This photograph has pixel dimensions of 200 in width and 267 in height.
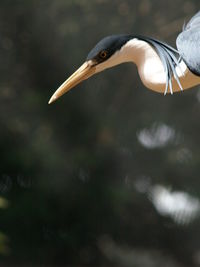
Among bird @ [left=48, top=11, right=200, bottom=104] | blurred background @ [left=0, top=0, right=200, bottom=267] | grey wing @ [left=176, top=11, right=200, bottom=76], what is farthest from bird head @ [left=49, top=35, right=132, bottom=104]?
blurred background @ [left=0, top=0, right=200, bottom=267]

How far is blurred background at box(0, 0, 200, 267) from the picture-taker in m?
3.95

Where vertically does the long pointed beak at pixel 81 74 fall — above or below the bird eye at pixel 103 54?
below

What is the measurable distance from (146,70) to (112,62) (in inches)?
4.9

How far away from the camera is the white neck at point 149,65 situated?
4.95ft

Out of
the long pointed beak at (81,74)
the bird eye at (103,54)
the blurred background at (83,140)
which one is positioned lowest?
the blurred background at (83,140)

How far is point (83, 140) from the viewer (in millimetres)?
4137

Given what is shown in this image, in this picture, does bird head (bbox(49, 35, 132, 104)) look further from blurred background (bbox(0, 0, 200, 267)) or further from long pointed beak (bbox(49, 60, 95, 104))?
blurred background (bbox(0, 0, 200, 267))

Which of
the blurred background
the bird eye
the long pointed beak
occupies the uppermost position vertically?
the bird eye

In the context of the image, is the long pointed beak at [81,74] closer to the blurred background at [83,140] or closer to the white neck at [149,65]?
the white neck at [149,65]

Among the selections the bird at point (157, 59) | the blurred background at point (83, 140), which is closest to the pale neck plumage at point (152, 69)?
the bird at point (157, 59)

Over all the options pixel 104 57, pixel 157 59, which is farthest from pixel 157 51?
pixel 104 57

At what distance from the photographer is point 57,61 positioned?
13.1 feet

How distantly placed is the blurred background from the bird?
225cm

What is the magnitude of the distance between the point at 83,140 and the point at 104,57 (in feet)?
8.25
